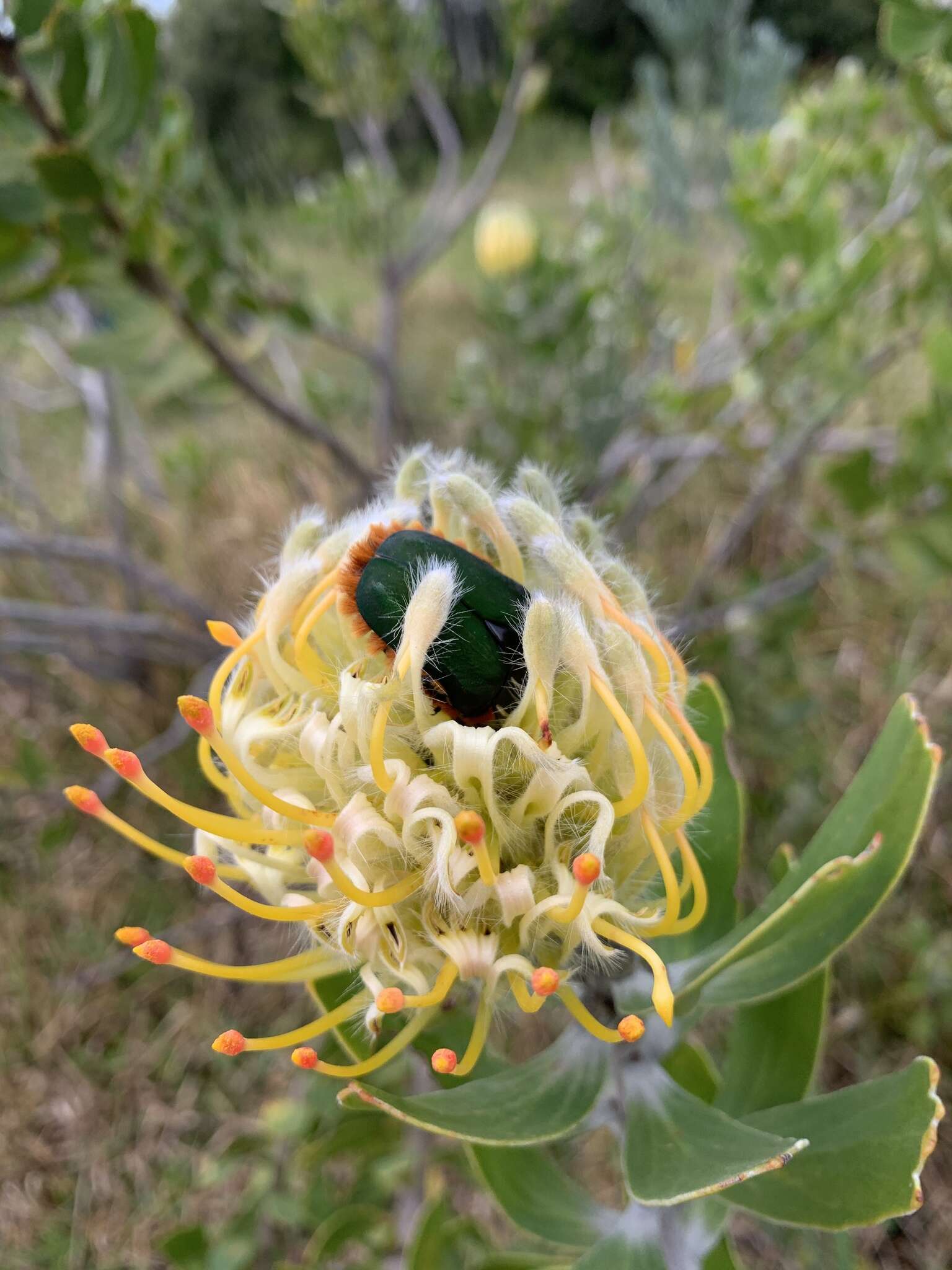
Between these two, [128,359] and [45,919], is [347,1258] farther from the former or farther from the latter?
[128,359]

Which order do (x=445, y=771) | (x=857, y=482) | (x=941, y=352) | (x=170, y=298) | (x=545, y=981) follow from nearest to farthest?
(x=545, y=981) → (x=445, y=771) → (x=941, y=352) → (x=170, y=298) → (x=857, y=482)

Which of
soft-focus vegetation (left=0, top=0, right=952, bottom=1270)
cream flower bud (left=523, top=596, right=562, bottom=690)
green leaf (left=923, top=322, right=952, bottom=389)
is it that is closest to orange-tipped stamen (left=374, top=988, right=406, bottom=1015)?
cream flower bud (left=523, top=596, right=562, bottom=690)

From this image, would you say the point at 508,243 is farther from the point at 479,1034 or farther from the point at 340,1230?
the point at 340,1230

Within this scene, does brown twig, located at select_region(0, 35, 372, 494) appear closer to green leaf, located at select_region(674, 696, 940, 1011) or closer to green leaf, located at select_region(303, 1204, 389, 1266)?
green leaf, located at select_region(674, 696, 940, 1011)

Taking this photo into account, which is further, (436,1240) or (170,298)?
(170,298)

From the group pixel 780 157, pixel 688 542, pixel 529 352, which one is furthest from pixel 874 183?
pixel 688 542

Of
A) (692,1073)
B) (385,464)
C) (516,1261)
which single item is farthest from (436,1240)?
(385,464)

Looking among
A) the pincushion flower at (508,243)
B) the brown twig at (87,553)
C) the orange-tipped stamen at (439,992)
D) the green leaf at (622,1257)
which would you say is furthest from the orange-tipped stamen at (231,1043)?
the pincushion flower at (508,243)
